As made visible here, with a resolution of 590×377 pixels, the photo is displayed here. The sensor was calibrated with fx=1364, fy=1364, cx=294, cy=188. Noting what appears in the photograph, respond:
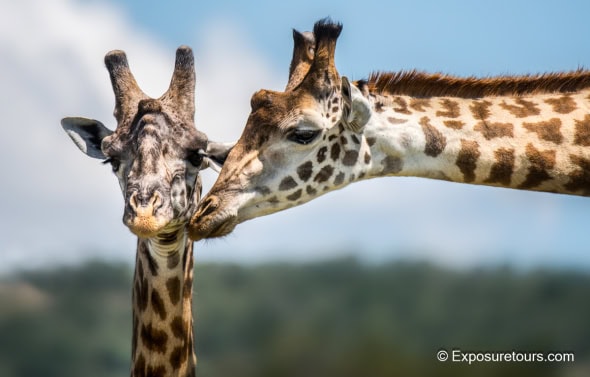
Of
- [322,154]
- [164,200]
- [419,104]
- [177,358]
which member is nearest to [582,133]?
[419,104]

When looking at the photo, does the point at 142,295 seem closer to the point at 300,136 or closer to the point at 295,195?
the point at 295,195

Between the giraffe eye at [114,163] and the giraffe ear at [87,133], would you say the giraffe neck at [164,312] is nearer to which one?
the giraffe eye at [114,163]

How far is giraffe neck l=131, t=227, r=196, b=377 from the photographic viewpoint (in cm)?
1196

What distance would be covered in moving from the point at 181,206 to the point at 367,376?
10789 millimetres

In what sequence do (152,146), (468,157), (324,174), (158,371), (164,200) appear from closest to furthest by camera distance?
1. (468,157)
2. (324,174)
3. (164,200)
4. (152,146)
5. (158,371)

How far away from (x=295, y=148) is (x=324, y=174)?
0.34 meters

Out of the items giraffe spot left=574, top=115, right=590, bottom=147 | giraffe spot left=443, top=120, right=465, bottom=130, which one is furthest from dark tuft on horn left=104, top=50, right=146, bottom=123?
giraffe spot left=574, top=115, right=590, bottom=147

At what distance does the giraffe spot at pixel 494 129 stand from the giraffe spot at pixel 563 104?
43cm

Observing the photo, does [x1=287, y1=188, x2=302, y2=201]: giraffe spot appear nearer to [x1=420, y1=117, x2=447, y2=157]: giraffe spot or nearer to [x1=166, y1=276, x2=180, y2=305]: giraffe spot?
[x1=420, y1=117, x2=447, y2=157]: giraffe spot

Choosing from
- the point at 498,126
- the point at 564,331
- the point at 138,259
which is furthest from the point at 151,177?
the point at 564,331

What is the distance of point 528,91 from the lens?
11688 mm

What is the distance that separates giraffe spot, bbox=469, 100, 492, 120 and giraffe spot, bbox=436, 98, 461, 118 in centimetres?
13

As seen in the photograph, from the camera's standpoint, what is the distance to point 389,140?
11.4 meters

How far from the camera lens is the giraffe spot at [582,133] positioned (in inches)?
437
